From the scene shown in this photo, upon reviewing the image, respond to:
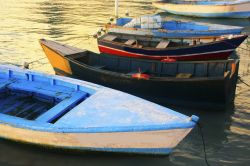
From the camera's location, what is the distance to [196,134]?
10688 millimetres

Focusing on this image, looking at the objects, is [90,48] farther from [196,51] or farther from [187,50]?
[196,51]

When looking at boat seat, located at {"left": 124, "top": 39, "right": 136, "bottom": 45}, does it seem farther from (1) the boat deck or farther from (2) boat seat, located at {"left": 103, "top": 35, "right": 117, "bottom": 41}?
(1) the boat deck

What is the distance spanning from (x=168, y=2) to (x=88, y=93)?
31358mm

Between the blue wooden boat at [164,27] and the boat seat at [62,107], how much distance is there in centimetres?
A: 1098

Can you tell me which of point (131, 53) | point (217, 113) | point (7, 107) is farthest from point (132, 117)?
point (131, 53)

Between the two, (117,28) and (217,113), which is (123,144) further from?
(117,28)

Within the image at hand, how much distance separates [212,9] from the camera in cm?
3388

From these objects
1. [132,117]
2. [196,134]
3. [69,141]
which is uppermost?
[132,117]

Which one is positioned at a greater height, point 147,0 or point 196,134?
point 147,0

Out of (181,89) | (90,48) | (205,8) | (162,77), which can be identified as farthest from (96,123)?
(205,8)

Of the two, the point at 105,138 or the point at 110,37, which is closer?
the point at 105,138

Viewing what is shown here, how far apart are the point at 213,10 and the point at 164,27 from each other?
13801mm

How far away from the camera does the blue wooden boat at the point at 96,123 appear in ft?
25.6

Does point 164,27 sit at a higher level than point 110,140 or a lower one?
higher
